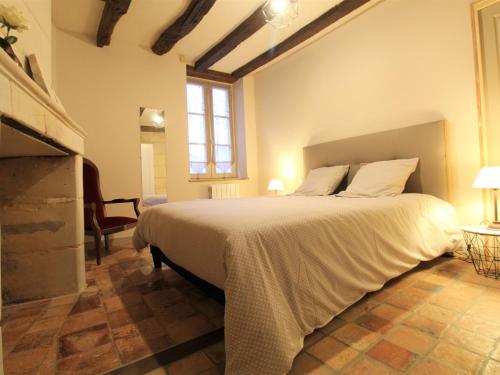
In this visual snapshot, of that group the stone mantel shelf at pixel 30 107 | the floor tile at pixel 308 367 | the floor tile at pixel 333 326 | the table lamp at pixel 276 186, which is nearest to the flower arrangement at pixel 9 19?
the stone mantel shelf at pixel 30 107

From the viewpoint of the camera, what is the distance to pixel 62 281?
1.87 m

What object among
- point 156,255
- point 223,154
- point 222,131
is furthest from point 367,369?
point 222,131

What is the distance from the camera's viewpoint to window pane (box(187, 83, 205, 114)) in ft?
14.5

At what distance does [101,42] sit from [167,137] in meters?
1.38

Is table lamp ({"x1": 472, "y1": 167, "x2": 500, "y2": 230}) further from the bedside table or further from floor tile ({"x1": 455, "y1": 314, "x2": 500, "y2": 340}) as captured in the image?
floor tile ({"x1": 455, "y1": 314, "x2": 500, "y2": 340})

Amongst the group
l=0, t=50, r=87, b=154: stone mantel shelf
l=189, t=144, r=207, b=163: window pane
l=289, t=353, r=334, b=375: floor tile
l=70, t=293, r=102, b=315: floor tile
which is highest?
l=189, t=144, r=207, b=163: window pane

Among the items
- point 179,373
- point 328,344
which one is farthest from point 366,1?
point 179,373

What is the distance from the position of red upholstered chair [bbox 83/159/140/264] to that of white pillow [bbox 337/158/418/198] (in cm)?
231

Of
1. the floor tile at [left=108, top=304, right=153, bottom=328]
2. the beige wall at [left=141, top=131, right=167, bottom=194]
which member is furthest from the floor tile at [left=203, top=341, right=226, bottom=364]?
the beige wall at [left=141, top=131, right=167, bottom=194]

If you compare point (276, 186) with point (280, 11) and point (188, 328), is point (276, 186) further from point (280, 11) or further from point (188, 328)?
point (188, 328)

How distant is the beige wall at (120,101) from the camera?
320cm

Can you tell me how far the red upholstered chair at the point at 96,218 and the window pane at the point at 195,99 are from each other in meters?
2.02

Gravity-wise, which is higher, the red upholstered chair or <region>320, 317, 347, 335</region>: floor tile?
the red upholstered chair

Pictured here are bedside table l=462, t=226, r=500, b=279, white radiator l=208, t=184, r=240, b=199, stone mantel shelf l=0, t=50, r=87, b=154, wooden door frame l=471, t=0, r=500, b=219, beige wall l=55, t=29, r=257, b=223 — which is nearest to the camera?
stone mantel shelf l=0, t=50, r=87, b=154
